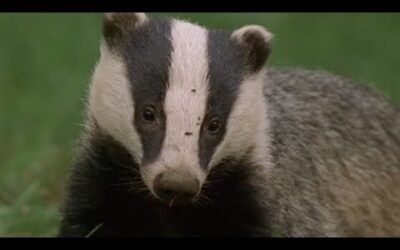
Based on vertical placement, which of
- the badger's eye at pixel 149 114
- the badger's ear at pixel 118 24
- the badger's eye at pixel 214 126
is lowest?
the badger's eye at pixel 149 114

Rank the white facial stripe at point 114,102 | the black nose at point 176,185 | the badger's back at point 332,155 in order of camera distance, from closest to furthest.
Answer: the black nose at point 176,185 < the white facial stripe at point 114,102 < the badger's back at point 332,155

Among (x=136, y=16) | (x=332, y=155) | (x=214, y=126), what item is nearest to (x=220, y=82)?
(x=214, y=126)

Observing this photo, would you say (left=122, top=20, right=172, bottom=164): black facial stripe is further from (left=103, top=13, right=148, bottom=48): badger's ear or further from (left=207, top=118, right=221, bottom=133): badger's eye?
(left=207, top=118, right=221, bottom=133): badger's eye

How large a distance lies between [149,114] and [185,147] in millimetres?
218

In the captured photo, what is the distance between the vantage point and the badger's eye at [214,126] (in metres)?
4.97

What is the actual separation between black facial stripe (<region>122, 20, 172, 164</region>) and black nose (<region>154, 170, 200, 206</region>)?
0.13m

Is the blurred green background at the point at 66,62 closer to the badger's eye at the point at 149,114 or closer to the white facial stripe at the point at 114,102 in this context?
the white facial stripe at the point at 114,102

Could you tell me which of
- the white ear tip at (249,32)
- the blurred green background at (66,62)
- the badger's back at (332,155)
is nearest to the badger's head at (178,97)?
the white ear tip at (249,32)

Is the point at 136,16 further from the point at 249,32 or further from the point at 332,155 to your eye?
the point at 332,155

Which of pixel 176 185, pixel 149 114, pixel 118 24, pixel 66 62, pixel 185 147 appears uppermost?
pixel 66 62

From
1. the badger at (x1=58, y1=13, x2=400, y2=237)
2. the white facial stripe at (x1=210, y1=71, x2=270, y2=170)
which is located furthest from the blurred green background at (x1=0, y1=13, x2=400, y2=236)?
the white facial stripe at (x1=210, y1=71, x2=270, y2=170)

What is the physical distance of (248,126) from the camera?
516 centimetres

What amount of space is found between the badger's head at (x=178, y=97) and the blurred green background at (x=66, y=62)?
4.97 feet
